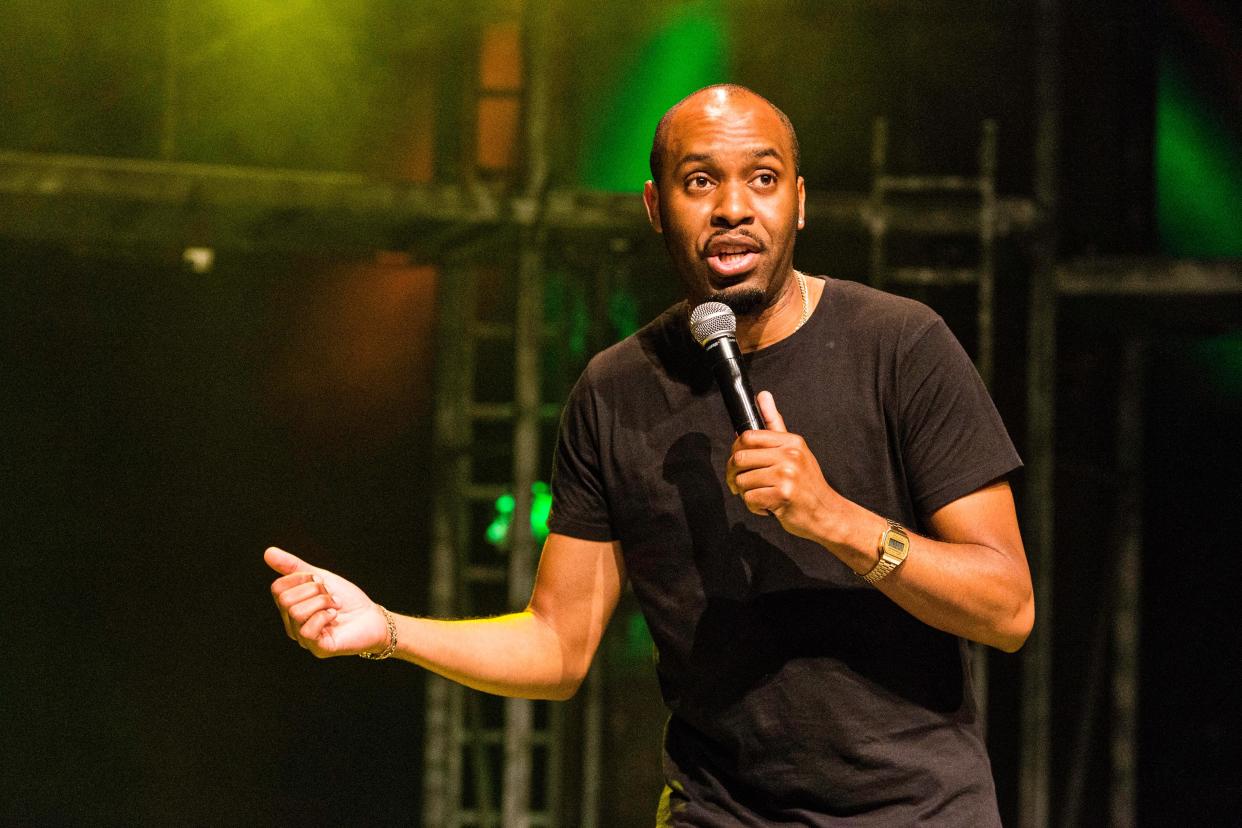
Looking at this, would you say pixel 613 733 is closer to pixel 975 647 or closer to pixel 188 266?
pixel 975 647

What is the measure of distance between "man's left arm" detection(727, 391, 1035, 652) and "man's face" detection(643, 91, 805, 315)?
263 mm

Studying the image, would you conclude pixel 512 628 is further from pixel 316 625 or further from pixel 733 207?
pixel 733 207

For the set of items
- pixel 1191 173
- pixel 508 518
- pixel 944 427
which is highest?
pixel 1191 173

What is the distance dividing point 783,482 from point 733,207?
51 centimetres

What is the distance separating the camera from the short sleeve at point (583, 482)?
2.22 m

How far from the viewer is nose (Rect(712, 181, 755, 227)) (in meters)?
2.01

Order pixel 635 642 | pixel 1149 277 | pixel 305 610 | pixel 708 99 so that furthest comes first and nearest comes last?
pixel 635 642
pixel 1149 277
pixel 708 99
pixel 305 610

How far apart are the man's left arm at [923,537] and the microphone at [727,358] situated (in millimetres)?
25

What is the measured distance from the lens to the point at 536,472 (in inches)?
215

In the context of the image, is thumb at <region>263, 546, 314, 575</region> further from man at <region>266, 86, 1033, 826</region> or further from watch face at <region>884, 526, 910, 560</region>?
watch face at <region>884, 526, 910, 560</region>

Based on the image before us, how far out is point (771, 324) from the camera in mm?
2070

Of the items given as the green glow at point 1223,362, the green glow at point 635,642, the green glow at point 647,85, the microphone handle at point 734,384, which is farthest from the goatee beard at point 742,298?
the green glow at point 1223,362

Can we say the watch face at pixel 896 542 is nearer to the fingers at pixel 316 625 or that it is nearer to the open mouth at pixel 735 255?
the open mouth at pixel 735 255

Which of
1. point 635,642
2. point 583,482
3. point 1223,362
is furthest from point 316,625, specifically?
point 1223,362
